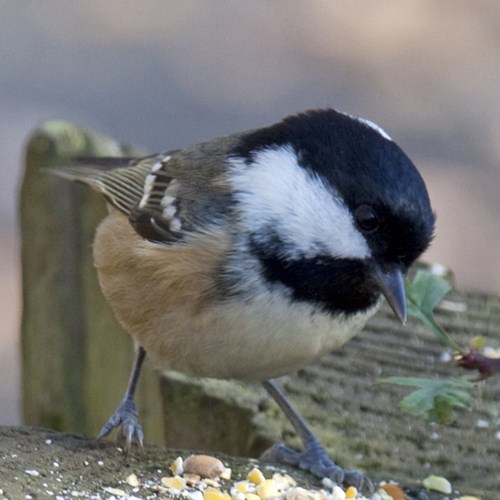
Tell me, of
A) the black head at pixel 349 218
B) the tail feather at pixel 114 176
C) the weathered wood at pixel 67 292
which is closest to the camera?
the black head at pixel 349 218

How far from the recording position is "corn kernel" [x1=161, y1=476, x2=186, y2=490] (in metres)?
2.75

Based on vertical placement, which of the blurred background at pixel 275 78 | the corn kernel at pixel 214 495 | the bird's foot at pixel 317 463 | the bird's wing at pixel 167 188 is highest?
the blurred background at pixel 275 78

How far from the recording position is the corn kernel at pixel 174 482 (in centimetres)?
275

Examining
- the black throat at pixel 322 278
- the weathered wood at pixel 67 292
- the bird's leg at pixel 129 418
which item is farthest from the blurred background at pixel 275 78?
the black throat at pixel 322 278

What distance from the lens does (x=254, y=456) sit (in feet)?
11.1

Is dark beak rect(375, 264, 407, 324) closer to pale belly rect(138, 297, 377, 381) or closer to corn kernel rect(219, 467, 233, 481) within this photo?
pale belly rect(138, 297, 377, 381)

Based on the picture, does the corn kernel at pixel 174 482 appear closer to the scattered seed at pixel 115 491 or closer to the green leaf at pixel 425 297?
the scattered seed at pixel 115 491

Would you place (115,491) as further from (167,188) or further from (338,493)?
(167,188)

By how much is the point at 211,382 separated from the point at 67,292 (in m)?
0.86

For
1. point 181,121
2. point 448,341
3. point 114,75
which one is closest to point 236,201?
point 448,341

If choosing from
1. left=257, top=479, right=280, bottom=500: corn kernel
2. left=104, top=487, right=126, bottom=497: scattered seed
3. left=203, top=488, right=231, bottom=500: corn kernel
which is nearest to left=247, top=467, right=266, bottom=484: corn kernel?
left=257, top=479, right=280, bottom=500: corn kernel

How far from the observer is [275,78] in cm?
799

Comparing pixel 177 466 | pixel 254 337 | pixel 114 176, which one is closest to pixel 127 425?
pixel 177 466

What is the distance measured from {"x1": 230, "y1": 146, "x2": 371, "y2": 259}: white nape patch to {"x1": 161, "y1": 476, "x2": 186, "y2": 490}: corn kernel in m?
0.58
